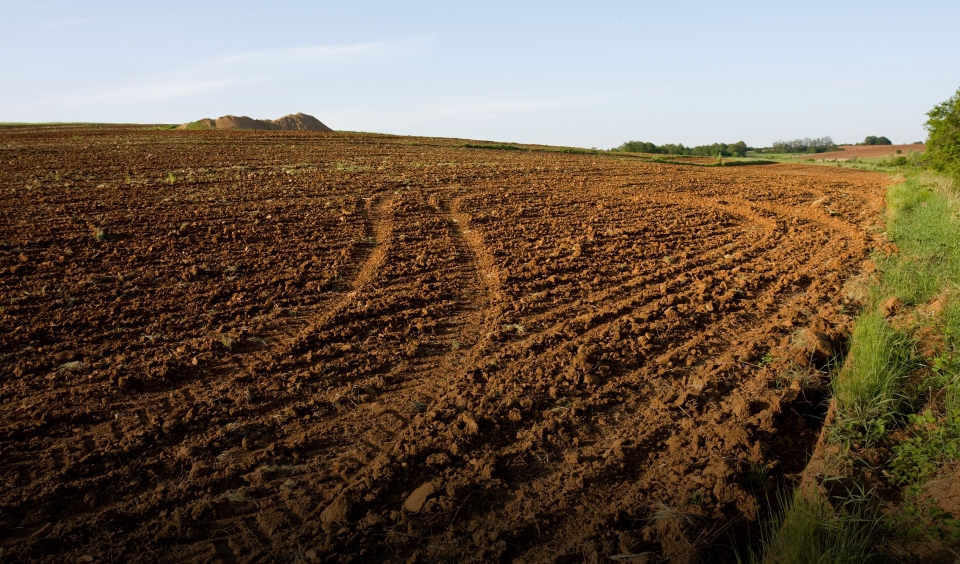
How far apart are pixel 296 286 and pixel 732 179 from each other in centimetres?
1833

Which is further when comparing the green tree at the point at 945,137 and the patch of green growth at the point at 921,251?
the green tree at the point at 945,137

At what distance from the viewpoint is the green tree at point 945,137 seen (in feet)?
58.9

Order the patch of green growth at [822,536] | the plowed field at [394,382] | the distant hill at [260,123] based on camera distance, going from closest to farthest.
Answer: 1. the patch of green growth at [822,536]
2. the plowed field at [394,382]
3. the distant hill at [260,123]

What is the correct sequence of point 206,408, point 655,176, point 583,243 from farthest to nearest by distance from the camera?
point 655,176, point 583,243, point 206,408

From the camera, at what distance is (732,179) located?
21844mm

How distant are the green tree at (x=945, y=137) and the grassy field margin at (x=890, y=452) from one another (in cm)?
1446

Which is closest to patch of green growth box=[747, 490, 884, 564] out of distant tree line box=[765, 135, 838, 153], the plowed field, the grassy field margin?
the grassy field margin

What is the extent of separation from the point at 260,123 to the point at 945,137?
1541 inches

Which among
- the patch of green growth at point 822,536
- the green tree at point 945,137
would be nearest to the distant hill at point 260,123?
the green tree at point 945,137

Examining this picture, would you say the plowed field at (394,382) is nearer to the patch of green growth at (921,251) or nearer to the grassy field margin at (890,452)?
the grassy field margin at (890,452)

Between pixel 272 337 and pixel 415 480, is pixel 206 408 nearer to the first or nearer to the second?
pixel 272 337

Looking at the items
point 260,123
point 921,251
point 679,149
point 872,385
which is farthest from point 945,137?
point 260,123

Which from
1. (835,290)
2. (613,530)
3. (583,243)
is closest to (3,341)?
(613,530)

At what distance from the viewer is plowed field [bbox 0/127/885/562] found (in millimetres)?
3572
